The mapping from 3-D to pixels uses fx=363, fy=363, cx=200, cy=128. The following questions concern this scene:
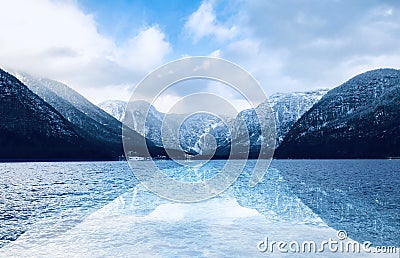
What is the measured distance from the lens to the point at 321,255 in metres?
22.4

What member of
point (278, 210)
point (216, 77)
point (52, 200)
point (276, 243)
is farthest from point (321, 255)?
point (52, 200)

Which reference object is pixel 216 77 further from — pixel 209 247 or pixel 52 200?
pixel 52 200

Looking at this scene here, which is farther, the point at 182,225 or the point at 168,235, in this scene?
the point at 182,225

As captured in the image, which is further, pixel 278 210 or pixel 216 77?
pixel 278 210

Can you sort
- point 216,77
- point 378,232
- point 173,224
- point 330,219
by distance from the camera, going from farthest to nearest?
point 330,219 < point 173,224 < point 378,232 < point 216,77

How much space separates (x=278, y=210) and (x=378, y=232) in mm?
12909

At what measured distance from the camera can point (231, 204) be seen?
1825 inches

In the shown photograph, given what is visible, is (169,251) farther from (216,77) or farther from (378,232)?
(378,232)

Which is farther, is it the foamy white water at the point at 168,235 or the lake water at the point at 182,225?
the lake water at the point at 182,225

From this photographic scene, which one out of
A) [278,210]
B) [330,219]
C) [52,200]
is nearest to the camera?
[330,219]

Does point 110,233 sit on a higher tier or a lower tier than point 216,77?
lower

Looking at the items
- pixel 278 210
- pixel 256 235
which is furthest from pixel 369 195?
pixel 256 235

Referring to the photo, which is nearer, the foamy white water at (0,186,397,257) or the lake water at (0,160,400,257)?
the foamy white water at (0,186,397,257)

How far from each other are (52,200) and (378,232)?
144ft
